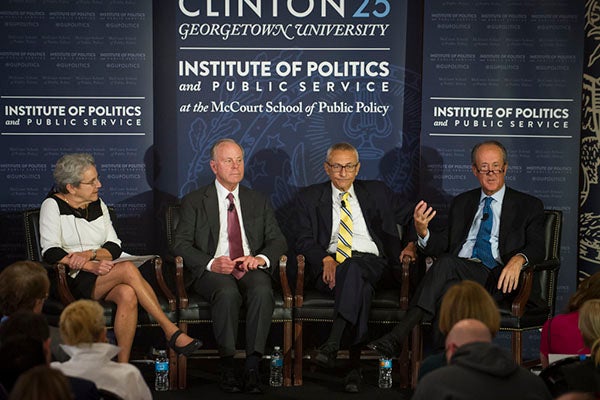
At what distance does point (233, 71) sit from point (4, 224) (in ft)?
7.21

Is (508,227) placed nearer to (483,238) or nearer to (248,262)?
(483,238)

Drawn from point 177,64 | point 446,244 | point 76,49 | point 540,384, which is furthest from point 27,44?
point 540,384

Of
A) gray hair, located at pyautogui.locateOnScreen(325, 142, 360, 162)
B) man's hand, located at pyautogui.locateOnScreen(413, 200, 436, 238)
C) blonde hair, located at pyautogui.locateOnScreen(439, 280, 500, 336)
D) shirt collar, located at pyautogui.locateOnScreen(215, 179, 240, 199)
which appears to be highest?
gray hair, located at pyautogui.locateOnScreen(325, 142, 360, 162)

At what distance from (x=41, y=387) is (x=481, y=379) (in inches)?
63.6

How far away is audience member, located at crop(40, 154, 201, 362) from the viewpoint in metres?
6.79

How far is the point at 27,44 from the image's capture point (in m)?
7.95

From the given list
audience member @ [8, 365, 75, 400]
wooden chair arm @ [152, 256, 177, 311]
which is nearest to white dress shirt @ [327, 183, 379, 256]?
wooden chair arm @ [152, 256, 177, 311]

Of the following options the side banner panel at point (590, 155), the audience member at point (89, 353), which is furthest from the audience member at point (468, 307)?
the side banner panel at point (590, 155)

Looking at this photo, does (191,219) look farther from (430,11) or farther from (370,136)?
(430,11)

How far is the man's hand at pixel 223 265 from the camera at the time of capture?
7086 millimetres

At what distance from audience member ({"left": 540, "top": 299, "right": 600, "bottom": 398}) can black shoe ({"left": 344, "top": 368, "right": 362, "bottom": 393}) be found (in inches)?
99.4

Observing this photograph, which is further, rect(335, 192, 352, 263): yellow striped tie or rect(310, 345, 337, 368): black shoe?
rect(335, 192, 352, 263): yellow striped tie

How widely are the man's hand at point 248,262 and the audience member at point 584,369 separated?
3.05 m

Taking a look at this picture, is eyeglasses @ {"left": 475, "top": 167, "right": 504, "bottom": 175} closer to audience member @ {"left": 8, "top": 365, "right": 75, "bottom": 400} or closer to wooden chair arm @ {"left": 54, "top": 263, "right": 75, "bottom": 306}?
wooden chair arm @ {"left": 54, "top": 263, "right": 75, "bottom": 306}
